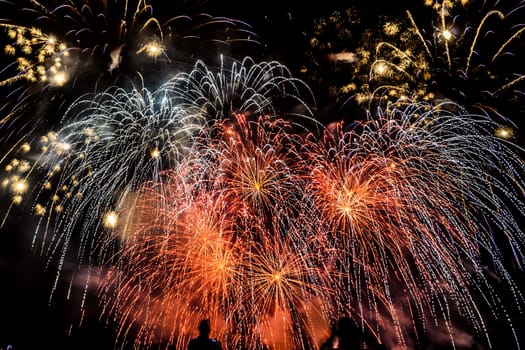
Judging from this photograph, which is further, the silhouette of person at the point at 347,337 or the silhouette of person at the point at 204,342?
the silhouette of person at the point at 204,342

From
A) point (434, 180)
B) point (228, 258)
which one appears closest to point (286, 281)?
→ point (228, 258)

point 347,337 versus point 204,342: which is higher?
point 347,337

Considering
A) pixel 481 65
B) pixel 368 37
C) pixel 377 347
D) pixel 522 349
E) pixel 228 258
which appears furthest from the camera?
pixel 228 258

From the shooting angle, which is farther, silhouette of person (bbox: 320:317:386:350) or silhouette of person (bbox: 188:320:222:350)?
silhouette of person (bbox: 188:320:222:350)

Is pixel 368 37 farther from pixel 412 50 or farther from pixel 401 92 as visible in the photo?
pixel 401 92

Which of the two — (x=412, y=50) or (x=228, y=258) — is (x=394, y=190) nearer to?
(x=412, y=50)

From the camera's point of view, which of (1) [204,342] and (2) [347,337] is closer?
(2) [347,337]

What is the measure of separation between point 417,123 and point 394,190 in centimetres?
255

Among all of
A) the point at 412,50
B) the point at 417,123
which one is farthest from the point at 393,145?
the point at 412,50

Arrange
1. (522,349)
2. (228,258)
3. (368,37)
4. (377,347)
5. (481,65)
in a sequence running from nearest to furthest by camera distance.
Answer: (377,347), (481,65), (368,37), (522,349), (228,258)

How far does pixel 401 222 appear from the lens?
11531 mm

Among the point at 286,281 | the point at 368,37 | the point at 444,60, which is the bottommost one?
the point at 286,281

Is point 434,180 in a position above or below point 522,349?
above

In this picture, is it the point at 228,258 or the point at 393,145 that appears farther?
the point at 228,258
